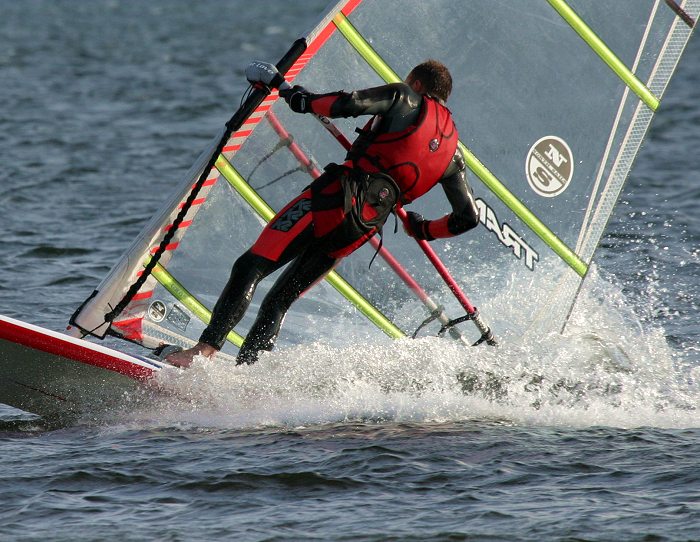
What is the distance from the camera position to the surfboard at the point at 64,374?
5.55m

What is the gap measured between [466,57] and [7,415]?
291 cm

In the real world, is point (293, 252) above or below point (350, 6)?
below

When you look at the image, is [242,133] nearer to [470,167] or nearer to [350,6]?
[350,6]

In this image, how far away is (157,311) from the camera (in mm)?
6473

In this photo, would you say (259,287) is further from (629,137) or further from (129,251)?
(629,137)

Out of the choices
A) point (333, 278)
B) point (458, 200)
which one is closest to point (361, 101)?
point (458, 200)

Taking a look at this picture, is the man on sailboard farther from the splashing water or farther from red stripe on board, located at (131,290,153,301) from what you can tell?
red stripe on board, located at (131,290,153,301)

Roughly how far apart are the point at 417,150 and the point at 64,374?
1.90 meters

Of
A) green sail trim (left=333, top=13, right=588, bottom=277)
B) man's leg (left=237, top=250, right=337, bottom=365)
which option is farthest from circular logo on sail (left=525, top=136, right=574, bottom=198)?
man's leg (left=237, top=250, right=337, bottom=365)

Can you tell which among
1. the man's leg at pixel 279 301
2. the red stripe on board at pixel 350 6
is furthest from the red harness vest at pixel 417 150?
the red stripe on board at pixel 350 6

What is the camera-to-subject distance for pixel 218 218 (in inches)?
255

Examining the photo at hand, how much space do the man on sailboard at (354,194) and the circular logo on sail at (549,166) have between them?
76 centimetres

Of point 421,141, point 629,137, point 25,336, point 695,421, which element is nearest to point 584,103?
point 629,137

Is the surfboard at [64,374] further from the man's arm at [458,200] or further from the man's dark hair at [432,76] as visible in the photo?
the man's dark hair at [432,76]
